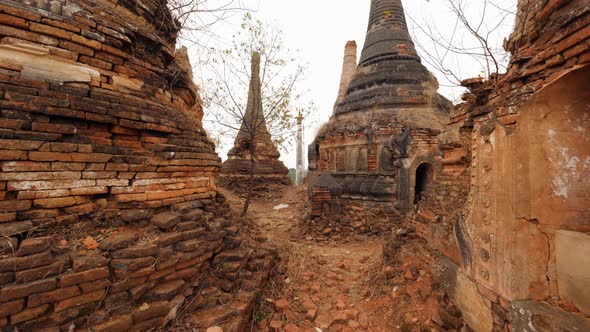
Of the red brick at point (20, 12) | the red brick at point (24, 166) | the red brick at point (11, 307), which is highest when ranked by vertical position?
the red brick at point (20, 12)

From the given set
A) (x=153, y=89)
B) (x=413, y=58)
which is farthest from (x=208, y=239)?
(x=413, y=58)

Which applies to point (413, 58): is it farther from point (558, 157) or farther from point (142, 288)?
point (142, 288)

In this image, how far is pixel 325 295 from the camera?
12.9 feet

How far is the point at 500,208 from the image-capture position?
7.86 ft

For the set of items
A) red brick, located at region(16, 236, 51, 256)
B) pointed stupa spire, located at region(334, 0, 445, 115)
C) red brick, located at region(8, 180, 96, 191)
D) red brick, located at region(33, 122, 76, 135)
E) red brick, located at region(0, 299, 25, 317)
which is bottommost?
red brick, located at region(0, 299, 25, 317)

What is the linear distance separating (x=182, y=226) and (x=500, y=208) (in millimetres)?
3230

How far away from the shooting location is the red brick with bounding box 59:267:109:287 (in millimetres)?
1972

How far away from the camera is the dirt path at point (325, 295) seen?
10.6 feet

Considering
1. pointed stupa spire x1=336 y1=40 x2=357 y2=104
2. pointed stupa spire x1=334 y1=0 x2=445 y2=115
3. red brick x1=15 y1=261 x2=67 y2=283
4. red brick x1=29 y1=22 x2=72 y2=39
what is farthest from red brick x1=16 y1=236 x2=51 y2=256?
pointed stupa spire x1=336 y1=40 x2=357 y2=104

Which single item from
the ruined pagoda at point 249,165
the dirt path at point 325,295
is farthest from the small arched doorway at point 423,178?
the ruined pagoda at point 249,165

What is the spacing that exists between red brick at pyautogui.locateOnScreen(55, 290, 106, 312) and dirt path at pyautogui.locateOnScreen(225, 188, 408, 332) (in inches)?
65.0

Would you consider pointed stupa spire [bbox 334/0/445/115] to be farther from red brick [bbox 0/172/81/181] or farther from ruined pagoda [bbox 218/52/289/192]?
red brick [bbox 0/172/81/181]

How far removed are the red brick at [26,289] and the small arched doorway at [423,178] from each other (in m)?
7.97

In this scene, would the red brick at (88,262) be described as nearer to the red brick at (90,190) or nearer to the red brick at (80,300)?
the red brick at (80,300)
